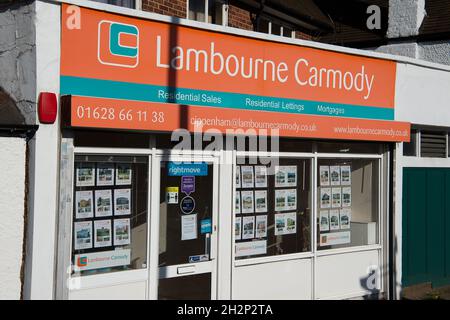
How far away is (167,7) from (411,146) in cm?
465

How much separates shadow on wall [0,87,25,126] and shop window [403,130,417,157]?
659cm

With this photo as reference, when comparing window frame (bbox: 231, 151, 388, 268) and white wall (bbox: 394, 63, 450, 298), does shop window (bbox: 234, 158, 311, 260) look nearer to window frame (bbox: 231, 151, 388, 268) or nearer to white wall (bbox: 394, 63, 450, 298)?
window frame (bbox: 231, 151, 388, 268)

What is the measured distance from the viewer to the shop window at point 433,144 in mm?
11164

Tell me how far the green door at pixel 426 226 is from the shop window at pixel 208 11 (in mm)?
3918

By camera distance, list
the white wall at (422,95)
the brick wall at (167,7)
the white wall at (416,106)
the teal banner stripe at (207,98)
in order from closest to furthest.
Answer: the teal banner stripe at (207,98) < the brick wall at (167,7) < the white wall at (416,106) < the white wall at (422,95)

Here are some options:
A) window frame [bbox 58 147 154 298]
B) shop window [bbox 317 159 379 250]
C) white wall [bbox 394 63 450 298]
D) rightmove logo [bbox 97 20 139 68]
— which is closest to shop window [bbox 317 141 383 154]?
shop window [bbox 317 159 379 250]

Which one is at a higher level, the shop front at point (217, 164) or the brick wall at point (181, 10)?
the brick wall at point (181, 10)

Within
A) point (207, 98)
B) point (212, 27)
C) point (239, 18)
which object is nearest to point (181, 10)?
point (239, 18)

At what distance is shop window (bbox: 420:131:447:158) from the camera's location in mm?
11164

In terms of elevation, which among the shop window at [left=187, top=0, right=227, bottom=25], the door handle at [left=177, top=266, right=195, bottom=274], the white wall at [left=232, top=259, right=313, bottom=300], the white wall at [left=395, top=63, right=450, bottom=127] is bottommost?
the white wall at [left=232, top=259, right=313, bottom=300]

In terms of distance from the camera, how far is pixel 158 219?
767 cm

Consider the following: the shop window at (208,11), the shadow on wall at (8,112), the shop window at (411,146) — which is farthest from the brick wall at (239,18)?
the shadow on wall at (8,112)

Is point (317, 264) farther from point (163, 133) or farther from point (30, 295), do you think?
point (30, 295)

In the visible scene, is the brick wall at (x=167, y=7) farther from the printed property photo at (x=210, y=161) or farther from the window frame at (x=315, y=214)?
the window frame at (x=315, y=214)
